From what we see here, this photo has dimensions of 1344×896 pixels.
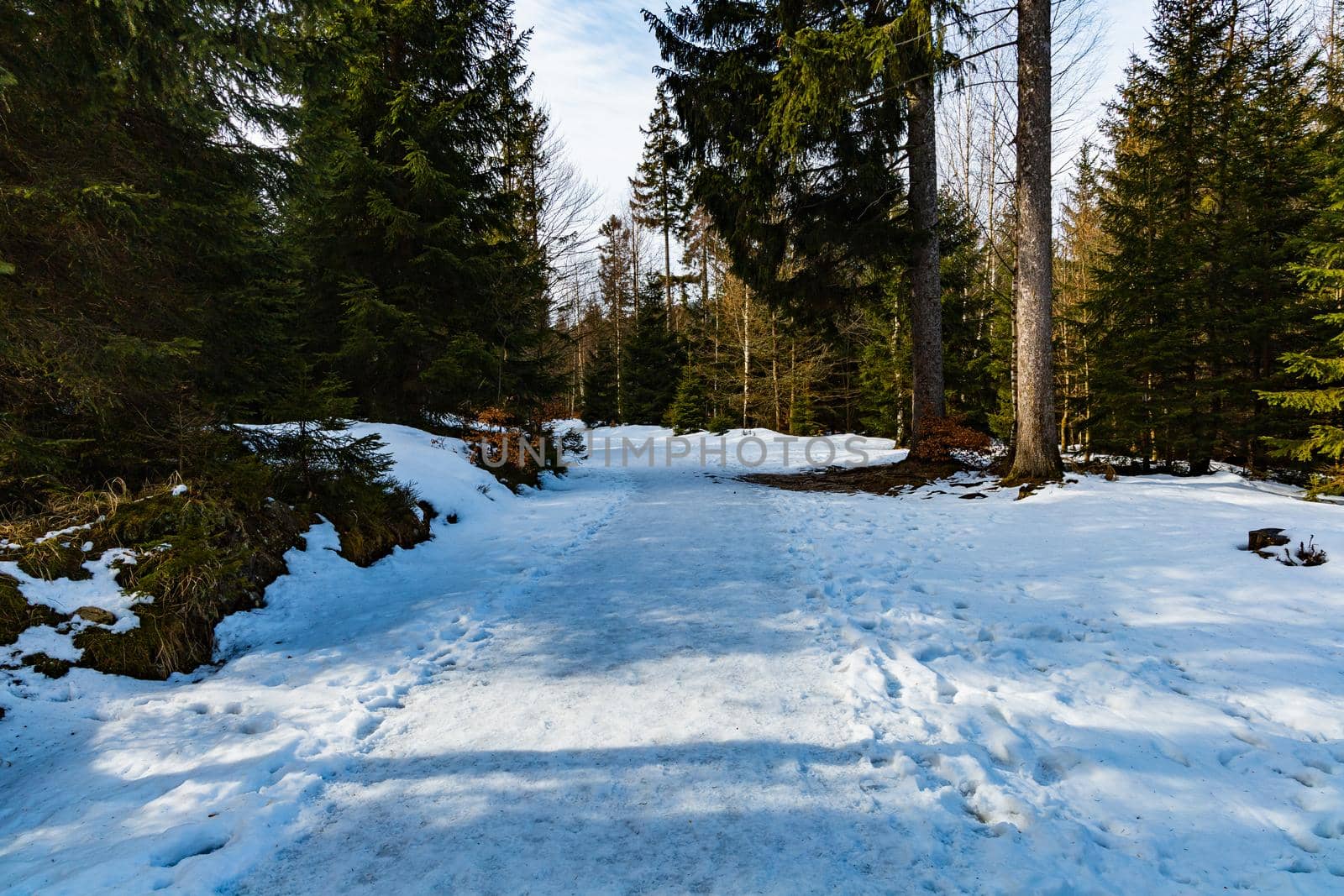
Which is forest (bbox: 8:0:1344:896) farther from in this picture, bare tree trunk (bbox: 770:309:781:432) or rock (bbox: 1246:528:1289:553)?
bare tree trunk (bbox: 770:309:781:432)

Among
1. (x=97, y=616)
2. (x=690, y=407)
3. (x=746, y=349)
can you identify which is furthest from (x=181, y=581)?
(x=690, y=407)

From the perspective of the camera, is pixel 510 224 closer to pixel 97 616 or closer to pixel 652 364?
pixel 97 616

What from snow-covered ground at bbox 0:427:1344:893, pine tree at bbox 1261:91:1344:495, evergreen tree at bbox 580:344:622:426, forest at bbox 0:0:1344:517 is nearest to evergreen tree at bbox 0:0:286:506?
forest at bbox 0:0:1344:517

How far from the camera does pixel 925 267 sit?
10.8m

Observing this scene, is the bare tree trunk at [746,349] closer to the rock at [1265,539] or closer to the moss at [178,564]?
the rock at [1265,539]

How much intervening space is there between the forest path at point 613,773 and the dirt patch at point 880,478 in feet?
20.4

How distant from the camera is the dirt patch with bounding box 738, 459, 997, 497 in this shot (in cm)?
978

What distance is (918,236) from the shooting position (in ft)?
34.4

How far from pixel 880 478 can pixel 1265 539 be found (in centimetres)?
624

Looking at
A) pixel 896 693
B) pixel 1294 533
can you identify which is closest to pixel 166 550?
pixel 896 693

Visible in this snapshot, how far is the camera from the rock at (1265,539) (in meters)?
4.48

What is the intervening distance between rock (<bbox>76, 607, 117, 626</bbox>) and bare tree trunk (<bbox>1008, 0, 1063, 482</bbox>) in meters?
9.91

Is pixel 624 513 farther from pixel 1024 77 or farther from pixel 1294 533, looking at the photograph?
pixel 1024 77

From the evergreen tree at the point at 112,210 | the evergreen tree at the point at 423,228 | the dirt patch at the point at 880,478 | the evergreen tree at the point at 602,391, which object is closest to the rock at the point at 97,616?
the evergreen tree at the point at 112,210
